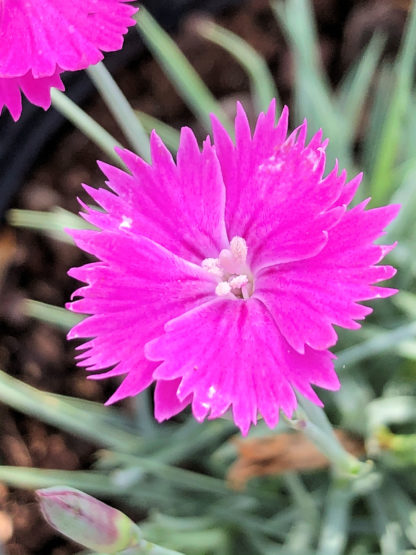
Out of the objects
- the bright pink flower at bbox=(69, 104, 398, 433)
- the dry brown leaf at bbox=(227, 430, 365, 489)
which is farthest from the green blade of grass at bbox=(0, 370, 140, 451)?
the bright pink flower at bbox=(69, 104, 398, 433)

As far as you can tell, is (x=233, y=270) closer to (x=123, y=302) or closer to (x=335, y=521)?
(x=123, y=302)

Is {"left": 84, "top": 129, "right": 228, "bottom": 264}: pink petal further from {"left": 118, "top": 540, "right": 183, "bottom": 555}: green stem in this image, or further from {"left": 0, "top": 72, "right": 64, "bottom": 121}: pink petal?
{"left": 118, "top": 540, "right": 183, "bottom": 555}: green stem

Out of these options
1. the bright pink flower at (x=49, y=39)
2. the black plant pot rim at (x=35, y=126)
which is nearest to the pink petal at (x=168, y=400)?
the bright pink flower at (x=49, y=39)

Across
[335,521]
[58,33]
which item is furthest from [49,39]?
[335,521]

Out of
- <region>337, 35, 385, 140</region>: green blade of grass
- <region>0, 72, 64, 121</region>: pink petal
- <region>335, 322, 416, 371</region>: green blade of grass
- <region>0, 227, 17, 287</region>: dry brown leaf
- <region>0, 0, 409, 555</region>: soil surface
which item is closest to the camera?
<region>0, 72, 64, 121</region>: pink petal

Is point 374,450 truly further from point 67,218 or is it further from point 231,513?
point 67,218

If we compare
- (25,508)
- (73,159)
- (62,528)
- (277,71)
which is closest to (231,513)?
(25,508)

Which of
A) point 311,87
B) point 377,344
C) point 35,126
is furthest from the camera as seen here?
point 35,126
